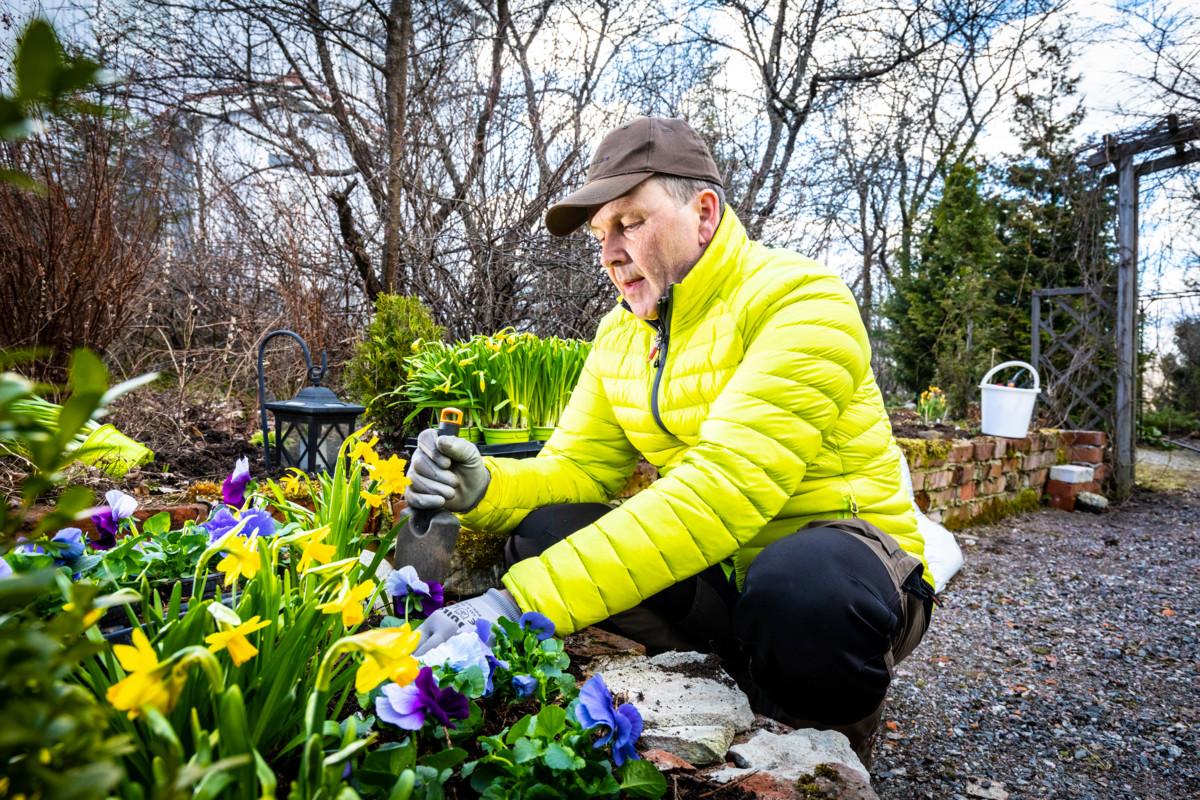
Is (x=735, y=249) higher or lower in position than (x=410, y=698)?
higher

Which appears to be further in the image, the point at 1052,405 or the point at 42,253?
the point at 1052,405

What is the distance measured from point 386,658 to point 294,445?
1.94 meters

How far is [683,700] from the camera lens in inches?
51.8

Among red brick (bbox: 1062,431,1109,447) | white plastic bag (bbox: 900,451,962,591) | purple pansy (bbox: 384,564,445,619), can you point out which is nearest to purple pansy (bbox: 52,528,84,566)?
purple pansy (bbox: 384,564,445,619)

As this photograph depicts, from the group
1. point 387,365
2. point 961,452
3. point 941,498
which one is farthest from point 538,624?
point 961,452

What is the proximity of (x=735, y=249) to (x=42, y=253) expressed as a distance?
9.04ft

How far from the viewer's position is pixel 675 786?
0.98 m

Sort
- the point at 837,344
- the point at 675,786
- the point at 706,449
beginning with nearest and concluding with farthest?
1. the point at 675,786
2. the point at 706,449
3. the point at 837,344

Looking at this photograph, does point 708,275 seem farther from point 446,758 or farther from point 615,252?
point 446,758

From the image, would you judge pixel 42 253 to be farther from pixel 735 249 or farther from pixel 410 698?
pixel 410 698

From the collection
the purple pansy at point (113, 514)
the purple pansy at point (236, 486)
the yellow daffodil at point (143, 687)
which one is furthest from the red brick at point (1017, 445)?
the yellow daffodil at point (143, 687)

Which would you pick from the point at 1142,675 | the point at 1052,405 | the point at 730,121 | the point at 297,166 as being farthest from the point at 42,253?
the point at 1052,405

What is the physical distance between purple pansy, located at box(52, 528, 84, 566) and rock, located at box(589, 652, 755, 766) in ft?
3.08

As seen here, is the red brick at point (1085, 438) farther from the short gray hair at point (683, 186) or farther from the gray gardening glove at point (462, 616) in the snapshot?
the gray gardening glove at point (462, 616)
